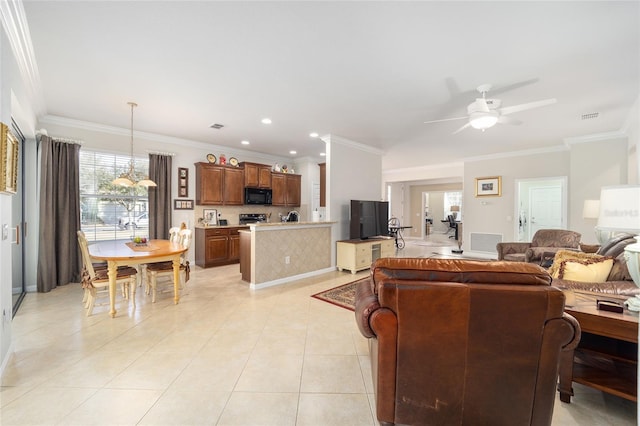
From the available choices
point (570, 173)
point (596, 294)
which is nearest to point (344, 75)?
point (596, 294)

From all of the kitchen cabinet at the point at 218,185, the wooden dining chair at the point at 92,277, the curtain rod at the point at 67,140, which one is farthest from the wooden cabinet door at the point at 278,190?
the wooden dining chair at the point at 92,277

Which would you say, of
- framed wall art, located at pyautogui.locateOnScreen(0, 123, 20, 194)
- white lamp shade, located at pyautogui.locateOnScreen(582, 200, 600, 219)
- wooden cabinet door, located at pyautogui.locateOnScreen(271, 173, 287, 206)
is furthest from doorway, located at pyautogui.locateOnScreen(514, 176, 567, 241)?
framed wall art, located at pyautogui.locateOnScreen(0, 123, 20, 194)

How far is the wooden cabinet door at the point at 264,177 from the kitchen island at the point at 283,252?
2253mm

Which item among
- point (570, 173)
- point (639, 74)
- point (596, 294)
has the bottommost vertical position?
point (596, 294)

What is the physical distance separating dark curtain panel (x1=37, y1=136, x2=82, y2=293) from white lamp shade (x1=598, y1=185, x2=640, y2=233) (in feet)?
21.1

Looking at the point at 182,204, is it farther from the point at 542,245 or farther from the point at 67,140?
the point at 542,245

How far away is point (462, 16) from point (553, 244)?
4560mm

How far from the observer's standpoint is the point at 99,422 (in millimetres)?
1623

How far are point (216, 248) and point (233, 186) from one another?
4.79ft

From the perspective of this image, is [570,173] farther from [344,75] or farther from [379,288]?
[379,288]

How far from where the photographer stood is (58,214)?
430cm

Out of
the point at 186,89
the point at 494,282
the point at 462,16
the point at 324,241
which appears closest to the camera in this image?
the point at 494,282

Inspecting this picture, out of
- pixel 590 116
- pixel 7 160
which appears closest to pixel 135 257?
pixel 7 160

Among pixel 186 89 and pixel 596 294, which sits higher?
pixel 186 89
